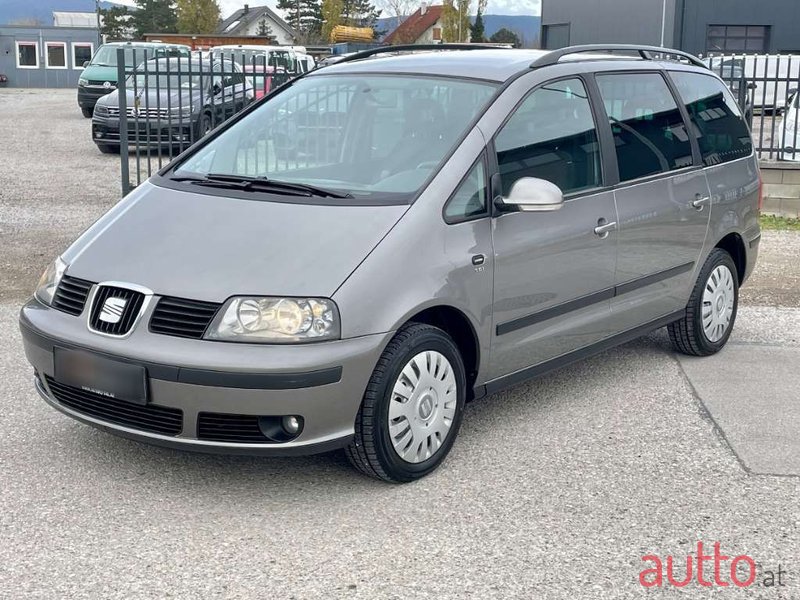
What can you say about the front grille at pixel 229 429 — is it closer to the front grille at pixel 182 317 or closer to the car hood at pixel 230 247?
the front grille at pixel 182 317

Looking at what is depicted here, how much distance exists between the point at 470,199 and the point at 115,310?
1565 millimetres

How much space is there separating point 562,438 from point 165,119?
11107mm

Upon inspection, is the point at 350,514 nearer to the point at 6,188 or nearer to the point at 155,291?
the point at 155,291

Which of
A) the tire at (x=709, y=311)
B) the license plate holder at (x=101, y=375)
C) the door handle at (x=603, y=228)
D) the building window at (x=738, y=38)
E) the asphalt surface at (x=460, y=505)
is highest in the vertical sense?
the building window at (x=738, y=38)

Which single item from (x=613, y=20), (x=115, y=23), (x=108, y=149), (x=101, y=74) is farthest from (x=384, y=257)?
(x=115, y=23)

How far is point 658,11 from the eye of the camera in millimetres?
37750

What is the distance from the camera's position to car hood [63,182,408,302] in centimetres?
416

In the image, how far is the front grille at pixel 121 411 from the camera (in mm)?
4164

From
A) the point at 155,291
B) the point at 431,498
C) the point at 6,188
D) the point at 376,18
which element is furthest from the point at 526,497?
the point at 376,18

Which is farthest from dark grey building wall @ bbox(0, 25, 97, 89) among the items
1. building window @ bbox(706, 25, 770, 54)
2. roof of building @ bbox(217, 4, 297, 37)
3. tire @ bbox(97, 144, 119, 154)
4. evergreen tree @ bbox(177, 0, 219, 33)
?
roof of building @ bbox(217, 4, 297, 37)

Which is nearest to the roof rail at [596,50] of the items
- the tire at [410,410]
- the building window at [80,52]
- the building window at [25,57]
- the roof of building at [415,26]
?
the tire at [410,410]

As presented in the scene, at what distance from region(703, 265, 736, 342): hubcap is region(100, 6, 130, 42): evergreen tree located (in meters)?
92.2

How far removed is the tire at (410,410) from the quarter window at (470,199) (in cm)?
52

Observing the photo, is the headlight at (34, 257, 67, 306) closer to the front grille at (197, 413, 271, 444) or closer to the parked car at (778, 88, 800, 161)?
the front grille at (197, 413, 271, 444)
